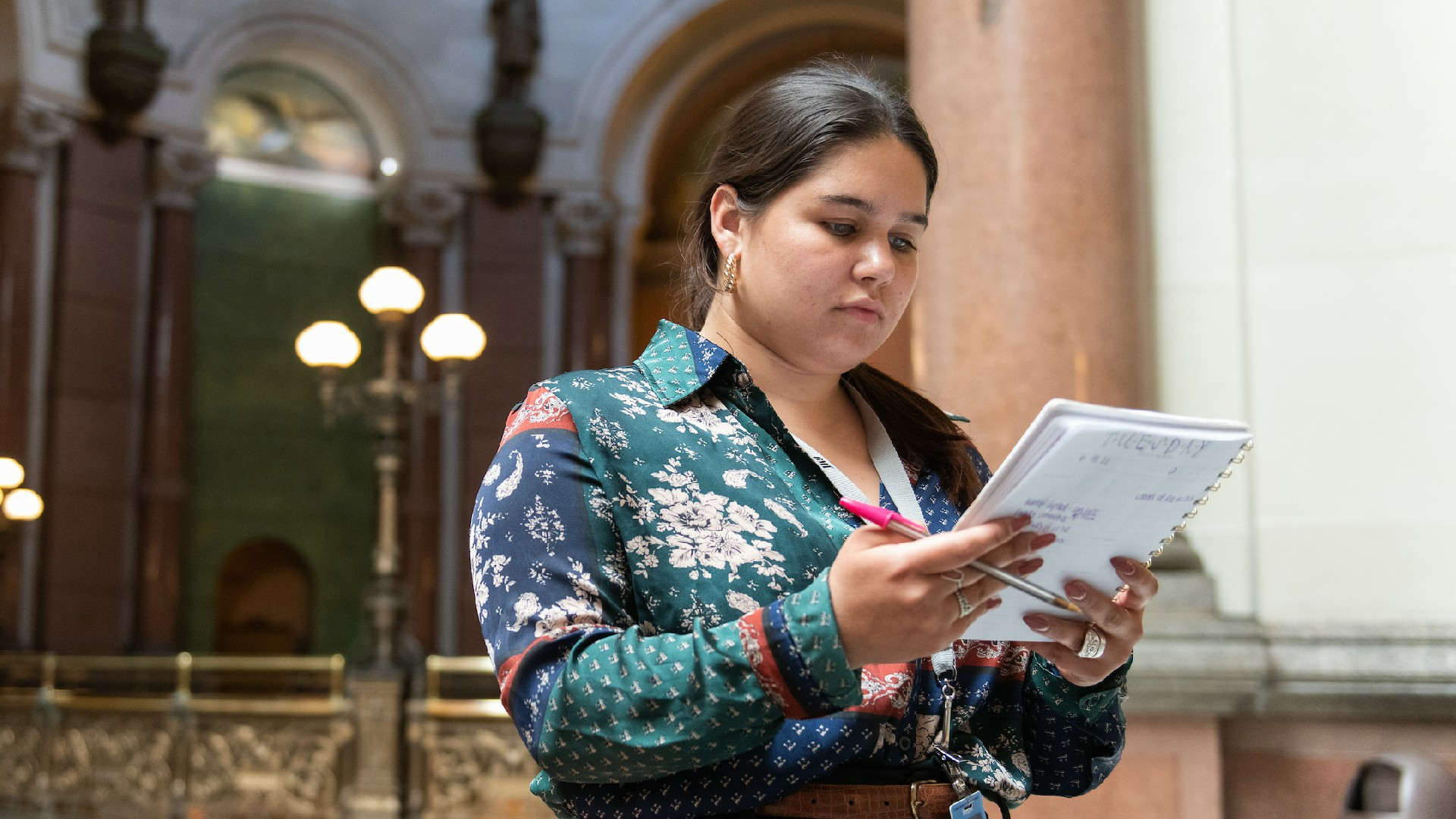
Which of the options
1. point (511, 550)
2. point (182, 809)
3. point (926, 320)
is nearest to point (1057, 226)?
point (926, 320)

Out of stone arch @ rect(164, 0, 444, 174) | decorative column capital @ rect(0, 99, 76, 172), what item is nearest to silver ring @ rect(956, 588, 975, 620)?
decorative column capital @ rect(0, 99, 76, 172)

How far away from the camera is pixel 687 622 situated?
162 cm

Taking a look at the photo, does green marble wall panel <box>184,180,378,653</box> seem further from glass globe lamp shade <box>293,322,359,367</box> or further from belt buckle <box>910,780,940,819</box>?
belt buckle <box>910,780,940,819</box>

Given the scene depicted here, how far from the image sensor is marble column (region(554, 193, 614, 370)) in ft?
51.7

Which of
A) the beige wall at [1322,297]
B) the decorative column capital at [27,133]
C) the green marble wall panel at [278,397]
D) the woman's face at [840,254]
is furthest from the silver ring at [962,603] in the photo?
the green marble wall panel at [278,397]

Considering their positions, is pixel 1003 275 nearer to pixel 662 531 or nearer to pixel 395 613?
pixel 662 531

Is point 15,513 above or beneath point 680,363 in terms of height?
above

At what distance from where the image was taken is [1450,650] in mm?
3578

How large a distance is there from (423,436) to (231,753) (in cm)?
625

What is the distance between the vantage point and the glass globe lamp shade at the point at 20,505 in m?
12.3

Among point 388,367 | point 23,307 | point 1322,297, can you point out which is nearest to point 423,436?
point 23,307

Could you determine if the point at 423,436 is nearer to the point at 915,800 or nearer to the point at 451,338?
the point at 451,338

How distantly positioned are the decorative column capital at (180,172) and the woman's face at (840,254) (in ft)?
45.2

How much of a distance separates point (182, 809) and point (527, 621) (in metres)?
9.06
